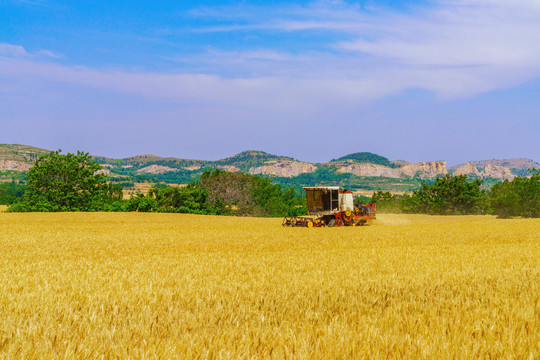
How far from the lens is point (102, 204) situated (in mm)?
55250

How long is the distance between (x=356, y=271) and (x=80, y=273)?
6.77 meters

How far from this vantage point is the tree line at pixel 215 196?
5291 cm

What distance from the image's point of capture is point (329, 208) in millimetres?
32875

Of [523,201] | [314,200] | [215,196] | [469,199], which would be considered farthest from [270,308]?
[469,199]

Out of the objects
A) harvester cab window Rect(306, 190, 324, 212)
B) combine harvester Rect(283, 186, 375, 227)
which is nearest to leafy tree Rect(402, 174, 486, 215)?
combine harvester Rect(283, 186, 375, 227)

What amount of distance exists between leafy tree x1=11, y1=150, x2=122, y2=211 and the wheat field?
42.9 m

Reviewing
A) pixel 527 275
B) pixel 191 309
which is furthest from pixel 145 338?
pixel 527 275

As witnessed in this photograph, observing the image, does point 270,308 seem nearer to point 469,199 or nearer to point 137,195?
point 137,195

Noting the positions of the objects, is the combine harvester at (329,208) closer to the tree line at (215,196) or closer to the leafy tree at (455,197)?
the tree line at (215,196)

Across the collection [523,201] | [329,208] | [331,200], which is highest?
[331,200]

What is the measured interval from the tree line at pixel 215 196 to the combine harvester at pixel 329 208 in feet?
96.3

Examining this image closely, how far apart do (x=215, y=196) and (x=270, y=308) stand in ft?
191

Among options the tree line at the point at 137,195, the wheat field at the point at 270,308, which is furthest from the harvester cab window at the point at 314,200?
the tree line at the point at 137,195

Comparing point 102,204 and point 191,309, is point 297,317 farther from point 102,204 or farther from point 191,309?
point 102,204
